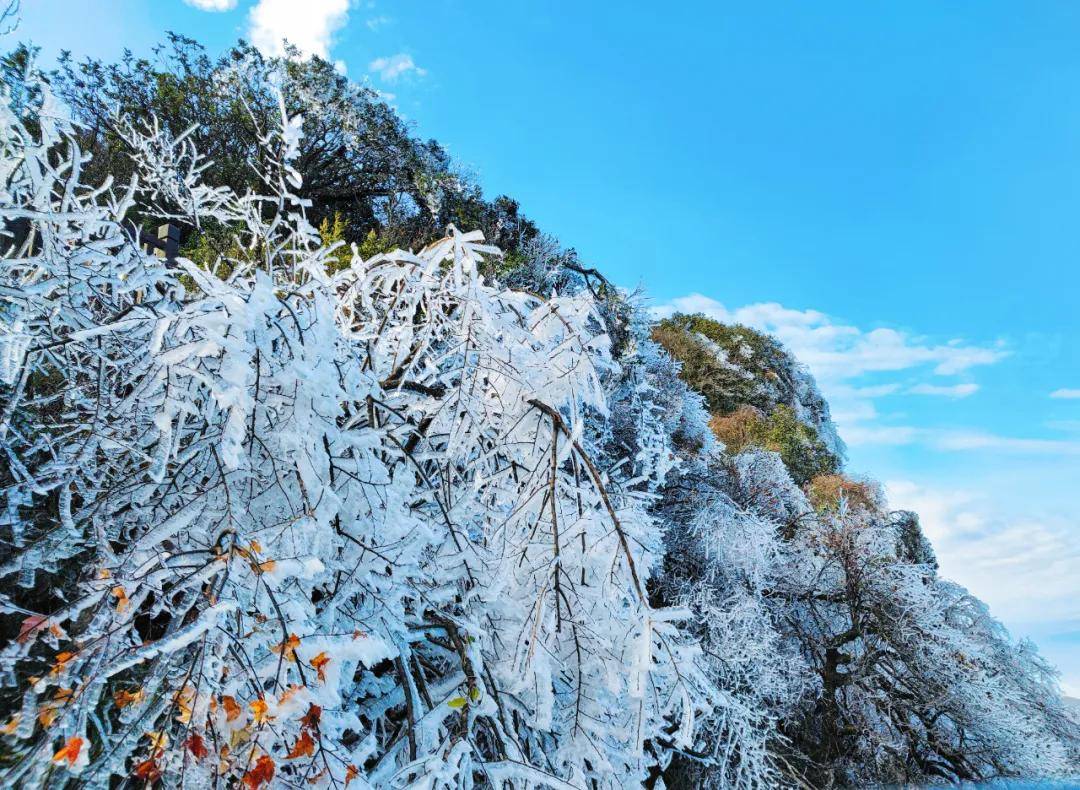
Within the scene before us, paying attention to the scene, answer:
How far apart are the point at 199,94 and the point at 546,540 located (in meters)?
12.6

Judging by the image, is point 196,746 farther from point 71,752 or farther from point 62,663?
point 62,663

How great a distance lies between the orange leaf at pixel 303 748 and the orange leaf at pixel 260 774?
0.04m

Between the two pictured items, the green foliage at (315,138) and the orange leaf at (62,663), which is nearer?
the orange leaf at (62,663)

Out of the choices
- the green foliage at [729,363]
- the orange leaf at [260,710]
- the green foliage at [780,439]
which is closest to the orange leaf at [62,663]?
the orange leaf at [260,710]

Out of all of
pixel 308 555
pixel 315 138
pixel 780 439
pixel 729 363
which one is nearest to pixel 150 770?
pixel 308 555

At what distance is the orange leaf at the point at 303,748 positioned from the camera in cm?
112

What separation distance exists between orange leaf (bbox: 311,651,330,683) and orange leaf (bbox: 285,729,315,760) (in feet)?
0.30

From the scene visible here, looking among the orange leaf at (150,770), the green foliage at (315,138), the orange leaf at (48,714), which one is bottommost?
the orange leaf at (150,770)

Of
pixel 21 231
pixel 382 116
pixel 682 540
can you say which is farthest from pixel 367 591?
pixel 382 116

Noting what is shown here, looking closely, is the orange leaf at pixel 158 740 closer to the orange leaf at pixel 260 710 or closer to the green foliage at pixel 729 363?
the orange leaf at pixel 260 710

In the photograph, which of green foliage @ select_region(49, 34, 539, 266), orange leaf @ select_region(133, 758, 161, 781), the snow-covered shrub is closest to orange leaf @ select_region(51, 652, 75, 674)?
the snow-covered shrub

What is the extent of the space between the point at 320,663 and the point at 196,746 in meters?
0.23

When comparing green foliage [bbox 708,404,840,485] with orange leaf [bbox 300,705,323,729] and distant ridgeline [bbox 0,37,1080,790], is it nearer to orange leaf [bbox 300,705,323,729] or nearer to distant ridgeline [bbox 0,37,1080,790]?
distant ridgeline [bbox 0,37,1080,790]

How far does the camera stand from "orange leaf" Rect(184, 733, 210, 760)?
1091 millimetres
